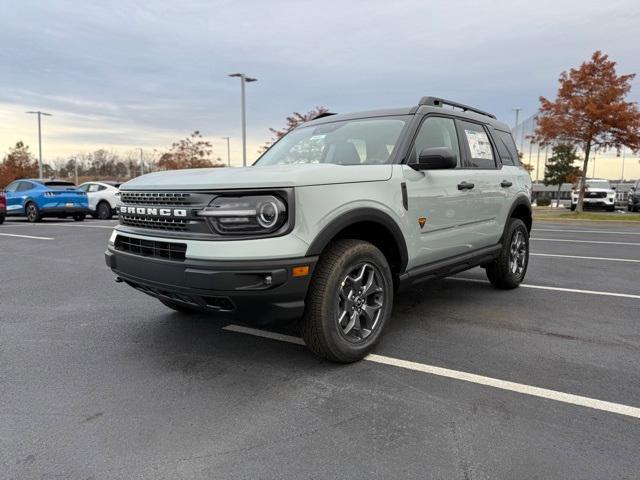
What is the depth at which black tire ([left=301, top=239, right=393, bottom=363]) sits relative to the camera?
9.76 ft

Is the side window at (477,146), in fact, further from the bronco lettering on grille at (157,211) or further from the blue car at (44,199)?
the blue car at (44,199)

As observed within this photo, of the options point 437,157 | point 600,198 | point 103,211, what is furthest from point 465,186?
point 600,198

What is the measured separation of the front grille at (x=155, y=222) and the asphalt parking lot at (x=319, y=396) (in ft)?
3.15

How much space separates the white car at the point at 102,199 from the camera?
18.3 m

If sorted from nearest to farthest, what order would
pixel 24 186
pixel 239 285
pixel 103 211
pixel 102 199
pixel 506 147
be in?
pixel 239 285
pixel 506 147
pixel 24 186
pixel 102 199
pixel 103 211

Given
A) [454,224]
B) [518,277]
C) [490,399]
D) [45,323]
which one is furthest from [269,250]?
[518,277]

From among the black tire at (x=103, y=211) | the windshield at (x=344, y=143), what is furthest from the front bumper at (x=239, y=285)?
the black tire at (x=103, y=211)

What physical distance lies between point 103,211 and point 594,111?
785 inches

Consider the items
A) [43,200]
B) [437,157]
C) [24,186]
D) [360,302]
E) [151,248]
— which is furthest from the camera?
[24,186]

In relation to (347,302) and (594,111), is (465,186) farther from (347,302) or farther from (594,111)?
(594,111)

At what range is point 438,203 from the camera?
12.9ft

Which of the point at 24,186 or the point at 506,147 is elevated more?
the point at 506,147

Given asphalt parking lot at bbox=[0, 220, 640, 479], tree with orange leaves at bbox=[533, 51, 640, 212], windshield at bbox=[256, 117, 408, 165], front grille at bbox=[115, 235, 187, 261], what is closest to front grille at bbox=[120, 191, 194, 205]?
front grille at bbox=[115, 235, 187, 261]

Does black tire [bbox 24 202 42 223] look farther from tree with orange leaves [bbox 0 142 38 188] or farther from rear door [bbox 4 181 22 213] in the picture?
tree with orange leaves [bbox 0 142 38 188]
